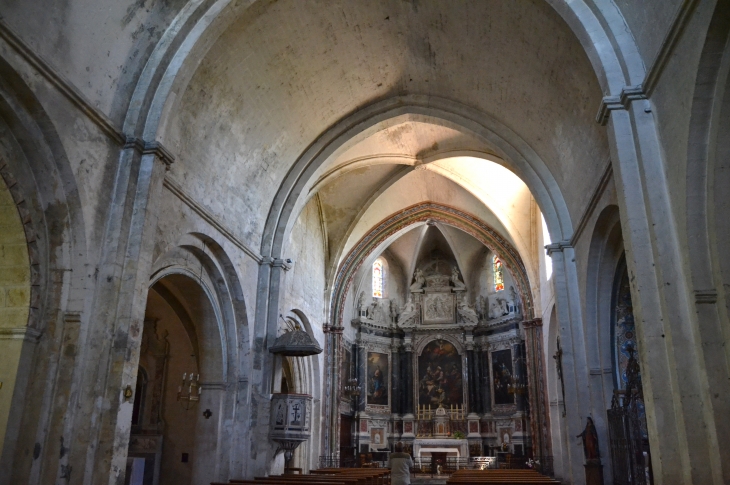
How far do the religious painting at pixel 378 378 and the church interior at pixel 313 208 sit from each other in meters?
4.29

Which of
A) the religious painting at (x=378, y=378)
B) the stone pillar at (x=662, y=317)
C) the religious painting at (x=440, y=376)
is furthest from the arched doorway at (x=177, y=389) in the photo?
the religious painting at (x=440, y=376)

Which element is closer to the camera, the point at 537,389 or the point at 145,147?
the point at 145,147

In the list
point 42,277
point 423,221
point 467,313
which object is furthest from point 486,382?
point 42,277

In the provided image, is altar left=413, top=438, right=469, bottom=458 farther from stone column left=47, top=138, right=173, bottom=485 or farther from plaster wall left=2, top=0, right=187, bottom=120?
plaster wall left=2, top=0, right=187, bottom=120

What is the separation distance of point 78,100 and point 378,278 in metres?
19.4

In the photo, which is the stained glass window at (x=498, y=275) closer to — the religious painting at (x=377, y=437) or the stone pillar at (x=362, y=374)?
the stone pillar at (x=362, y=374)

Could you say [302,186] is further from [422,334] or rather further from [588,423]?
[422,334]

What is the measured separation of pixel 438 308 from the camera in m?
25.5

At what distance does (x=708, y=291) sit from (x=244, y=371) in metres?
8.79

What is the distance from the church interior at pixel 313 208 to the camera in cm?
609

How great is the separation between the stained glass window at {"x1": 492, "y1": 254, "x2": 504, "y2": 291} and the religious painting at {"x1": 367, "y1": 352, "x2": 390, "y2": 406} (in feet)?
17.7

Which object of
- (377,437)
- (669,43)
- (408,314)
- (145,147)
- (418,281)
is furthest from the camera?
(418,281)

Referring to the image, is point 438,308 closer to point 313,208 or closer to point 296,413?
point 313,208

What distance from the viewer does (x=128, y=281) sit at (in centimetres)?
784
